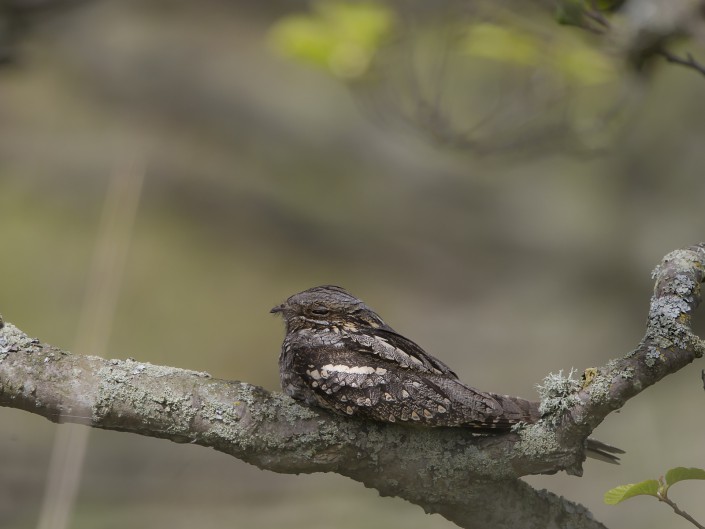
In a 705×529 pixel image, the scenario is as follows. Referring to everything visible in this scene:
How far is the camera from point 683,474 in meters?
1.51

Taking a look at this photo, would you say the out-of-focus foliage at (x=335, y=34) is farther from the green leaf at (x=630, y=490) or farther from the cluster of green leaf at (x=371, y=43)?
the green leaf at (x=630, y=490)

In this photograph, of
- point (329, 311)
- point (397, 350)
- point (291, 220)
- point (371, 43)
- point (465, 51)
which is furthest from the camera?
point (291, 220)

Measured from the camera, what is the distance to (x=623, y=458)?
234 inches

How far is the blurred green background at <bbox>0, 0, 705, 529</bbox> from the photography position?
6.36 m

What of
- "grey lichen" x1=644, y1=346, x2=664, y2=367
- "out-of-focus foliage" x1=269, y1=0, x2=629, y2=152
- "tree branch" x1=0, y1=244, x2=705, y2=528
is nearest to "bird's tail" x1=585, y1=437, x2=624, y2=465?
"tree branch" x1=0, y1=244, x2=705, y2=528

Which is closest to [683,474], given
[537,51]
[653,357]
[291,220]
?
[653,357]

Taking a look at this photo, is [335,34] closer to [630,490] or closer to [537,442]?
[537,442]

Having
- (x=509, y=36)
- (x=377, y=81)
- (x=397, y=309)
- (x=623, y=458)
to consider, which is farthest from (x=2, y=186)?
(x=623, y=458)

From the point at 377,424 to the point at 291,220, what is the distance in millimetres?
5270

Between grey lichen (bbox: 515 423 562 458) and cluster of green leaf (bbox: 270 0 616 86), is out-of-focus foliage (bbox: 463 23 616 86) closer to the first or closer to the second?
cluster of green leaf (bbox: 270 0 616 86)

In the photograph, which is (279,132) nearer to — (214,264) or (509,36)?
(214,264)

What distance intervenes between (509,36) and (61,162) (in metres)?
4.86

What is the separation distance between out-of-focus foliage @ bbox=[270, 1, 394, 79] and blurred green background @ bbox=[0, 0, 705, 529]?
3.51 metres

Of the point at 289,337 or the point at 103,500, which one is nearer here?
the point at 289,337
